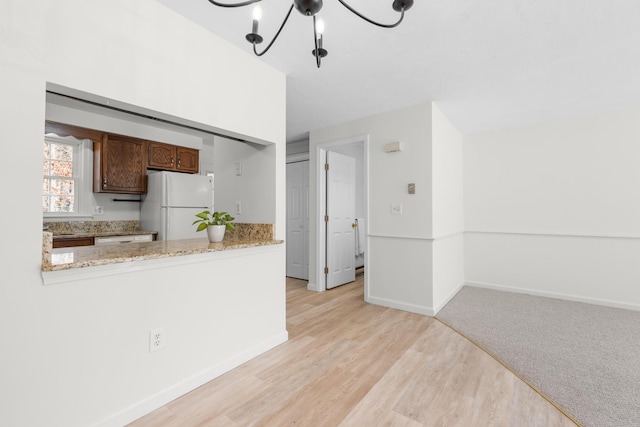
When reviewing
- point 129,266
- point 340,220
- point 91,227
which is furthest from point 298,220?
point 129,266

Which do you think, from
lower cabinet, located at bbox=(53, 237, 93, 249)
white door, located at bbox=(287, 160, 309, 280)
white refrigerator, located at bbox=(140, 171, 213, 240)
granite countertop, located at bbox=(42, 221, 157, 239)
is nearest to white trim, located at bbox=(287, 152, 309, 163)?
white door, located at bbox=(287, 160, 309, 280)

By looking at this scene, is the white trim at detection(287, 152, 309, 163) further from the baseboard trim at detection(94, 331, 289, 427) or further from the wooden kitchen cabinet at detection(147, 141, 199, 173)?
the baseboard trim at detection(94, 331, 289, 427)

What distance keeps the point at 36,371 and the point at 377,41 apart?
2.69 meters

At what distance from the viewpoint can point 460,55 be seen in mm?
2301

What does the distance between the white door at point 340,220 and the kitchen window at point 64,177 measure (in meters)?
3.33

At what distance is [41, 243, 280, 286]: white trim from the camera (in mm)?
1344

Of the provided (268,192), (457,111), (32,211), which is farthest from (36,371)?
(457,111)

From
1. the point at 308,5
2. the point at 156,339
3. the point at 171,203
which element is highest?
the point at 308,5

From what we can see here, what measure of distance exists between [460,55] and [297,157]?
2983 millimetres

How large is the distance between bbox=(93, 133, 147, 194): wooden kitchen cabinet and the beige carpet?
14.4 feet

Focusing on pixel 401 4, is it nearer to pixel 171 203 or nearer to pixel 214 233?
pixel 214 233

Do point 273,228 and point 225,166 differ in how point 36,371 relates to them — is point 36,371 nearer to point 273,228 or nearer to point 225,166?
point 273,228

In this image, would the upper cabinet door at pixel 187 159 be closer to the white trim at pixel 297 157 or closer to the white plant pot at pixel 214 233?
the white trim at pixel 297 157

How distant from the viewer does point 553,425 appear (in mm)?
1552
